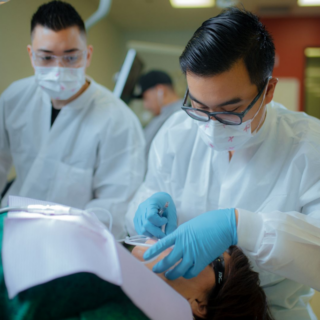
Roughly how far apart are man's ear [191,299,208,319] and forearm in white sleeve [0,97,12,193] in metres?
1.21

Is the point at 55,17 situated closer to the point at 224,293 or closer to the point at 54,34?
the point at 54,34

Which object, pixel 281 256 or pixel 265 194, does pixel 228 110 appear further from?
pixel 281 256

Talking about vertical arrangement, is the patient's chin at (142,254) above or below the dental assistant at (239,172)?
below

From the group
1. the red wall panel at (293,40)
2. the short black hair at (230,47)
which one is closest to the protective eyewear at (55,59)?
the short black hair at (230,47)

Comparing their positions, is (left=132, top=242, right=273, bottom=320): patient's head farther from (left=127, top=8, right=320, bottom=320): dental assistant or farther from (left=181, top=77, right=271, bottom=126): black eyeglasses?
(left=181, top=77, right=271, bottom=126): black eyeglasses

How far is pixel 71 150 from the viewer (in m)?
1.67

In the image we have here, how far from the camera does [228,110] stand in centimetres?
110

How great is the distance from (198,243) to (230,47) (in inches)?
24.6

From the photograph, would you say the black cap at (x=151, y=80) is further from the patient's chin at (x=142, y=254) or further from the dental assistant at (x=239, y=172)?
the patient's chin at (x=142, y=254)

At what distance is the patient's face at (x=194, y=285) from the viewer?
1.10 m

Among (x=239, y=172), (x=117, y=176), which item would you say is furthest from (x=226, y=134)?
(x=117, y=176)

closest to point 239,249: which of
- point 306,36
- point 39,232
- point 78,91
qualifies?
point 39,232

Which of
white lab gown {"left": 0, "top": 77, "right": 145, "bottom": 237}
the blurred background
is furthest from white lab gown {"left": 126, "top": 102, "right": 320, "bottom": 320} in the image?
the blurred background

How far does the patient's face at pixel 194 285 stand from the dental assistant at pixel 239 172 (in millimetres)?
61
